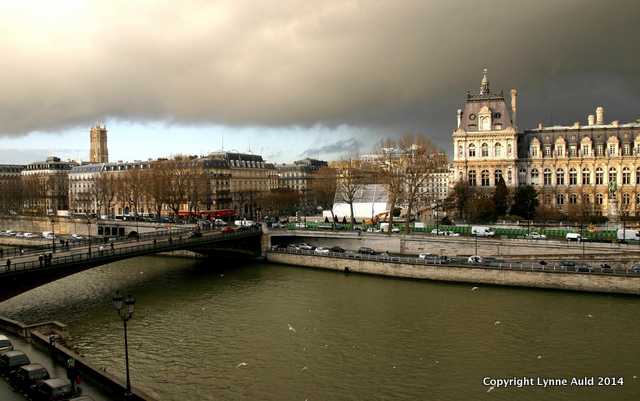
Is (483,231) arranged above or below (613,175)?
below

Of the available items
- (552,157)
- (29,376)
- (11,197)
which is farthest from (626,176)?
(11,197)

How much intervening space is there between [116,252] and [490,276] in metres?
28.6

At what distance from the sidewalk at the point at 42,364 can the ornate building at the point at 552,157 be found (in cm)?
6267

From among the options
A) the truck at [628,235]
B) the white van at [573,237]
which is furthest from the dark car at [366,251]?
the truck at [628,235]

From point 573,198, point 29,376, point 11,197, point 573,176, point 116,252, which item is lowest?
point 29,376

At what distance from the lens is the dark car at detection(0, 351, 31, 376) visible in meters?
21.2

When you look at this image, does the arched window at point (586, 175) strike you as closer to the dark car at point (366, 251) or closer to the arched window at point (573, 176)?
the arched window at point (573, 176)

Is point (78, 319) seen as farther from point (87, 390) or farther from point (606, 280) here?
point (606, 280)

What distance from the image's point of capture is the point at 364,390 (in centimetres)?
2297

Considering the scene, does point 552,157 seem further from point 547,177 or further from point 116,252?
point 116,252

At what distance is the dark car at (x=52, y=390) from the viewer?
18516 millimetres

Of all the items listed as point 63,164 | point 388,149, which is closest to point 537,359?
point 388,149

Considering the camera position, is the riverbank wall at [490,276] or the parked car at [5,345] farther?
the riverbank wall at [490,276]

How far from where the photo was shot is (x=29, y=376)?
19.8 m
